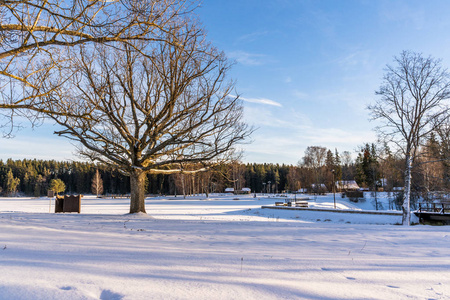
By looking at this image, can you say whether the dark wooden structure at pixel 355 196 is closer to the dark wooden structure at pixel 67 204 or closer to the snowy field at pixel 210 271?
the dark wooden structure at pixel 67 204

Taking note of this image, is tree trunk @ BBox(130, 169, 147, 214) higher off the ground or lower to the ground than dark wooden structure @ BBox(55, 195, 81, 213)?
higher

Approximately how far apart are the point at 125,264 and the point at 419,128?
19578 mm

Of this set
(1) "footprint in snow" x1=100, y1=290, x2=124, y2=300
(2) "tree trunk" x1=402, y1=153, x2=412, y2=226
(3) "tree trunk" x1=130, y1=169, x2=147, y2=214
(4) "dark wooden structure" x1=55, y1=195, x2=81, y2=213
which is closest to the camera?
(1) "footprint in snow" x1=100, y1=290, x2=124, y2=300

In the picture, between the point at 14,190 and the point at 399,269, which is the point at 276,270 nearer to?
the point at 399,269

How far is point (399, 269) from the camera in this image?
13.2ft

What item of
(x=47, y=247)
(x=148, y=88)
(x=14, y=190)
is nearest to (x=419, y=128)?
(x=148, y=88)

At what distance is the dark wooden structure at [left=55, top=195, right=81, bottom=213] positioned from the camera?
59.2ft

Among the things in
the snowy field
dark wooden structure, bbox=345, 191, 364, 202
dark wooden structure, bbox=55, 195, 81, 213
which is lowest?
dark wooden structure, bbox=345, 191, 364, 202

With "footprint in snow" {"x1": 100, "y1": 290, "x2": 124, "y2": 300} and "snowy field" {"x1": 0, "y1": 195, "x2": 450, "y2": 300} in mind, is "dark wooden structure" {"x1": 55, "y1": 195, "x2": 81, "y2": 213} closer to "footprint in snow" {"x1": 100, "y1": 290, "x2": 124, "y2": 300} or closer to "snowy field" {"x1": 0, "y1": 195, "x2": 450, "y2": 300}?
"snowy field" {"x1": 0, "y1": 195, "x2": 450, "y2": 300}

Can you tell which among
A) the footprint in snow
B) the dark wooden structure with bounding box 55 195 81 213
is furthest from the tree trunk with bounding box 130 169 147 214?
the footprint in snow

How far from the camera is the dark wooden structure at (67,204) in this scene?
18047 mm

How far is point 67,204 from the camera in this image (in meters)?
18.2

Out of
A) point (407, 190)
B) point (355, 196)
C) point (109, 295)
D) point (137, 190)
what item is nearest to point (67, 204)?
point (137, 190)

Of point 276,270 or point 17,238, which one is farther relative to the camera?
point 17,238
